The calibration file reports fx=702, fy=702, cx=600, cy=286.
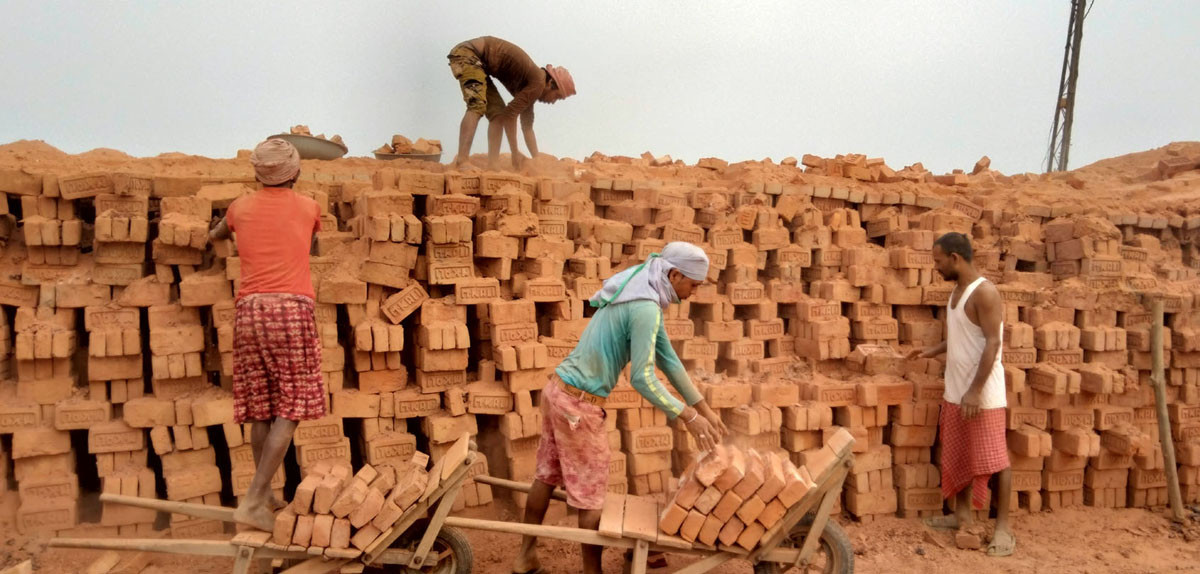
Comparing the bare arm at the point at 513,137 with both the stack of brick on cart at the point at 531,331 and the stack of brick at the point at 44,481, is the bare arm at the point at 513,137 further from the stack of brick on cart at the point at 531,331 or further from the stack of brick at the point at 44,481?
the stack of brick at the point at 44,481

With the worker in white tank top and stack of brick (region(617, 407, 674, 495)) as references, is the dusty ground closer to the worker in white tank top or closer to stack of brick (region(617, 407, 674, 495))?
the worker in white tank top

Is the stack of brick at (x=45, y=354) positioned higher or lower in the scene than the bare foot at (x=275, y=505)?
higher

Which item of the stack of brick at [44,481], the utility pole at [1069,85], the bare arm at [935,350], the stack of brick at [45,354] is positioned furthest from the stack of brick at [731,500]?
the utility pole at [1069,85]

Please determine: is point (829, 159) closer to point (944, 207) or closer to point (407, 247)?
point (944, 207)

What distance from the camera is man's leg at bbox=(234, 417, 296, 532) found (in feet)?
10.1

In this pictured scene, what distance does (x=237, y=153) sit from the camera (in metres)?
6.21

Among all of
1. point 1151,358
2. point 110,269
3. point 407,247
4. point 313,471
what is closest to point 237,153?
point 110,269

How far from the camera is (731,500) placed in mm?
3057

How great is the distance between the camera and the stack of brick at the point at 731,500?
3035 mm

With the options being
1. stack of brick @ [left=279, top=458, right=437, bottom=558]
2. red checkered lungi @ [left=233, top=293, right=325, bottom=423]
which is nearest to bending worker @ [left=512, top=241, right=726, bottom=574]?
stack of brick @ [left=279, top=458, right=437, bottom=558]

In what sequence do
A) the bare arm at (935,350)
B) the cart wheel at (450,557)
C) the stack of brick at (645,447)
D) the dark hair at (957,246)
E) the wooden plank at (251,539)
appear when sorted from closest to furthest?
the wooden plank at (251,539), the cart wheel at (450,557), the dark hair at (957,246), the stack of brick at (645,447), the bare arm at (935,350)

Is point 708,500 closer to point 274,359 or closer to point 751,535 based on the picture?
point 751,535

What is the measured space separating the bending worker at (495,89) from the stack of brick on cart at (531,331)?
0.64m

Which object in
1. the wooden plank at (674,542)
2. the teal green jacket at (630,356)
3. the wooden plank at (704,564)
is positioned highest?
the teal green jacket at (630,356)
